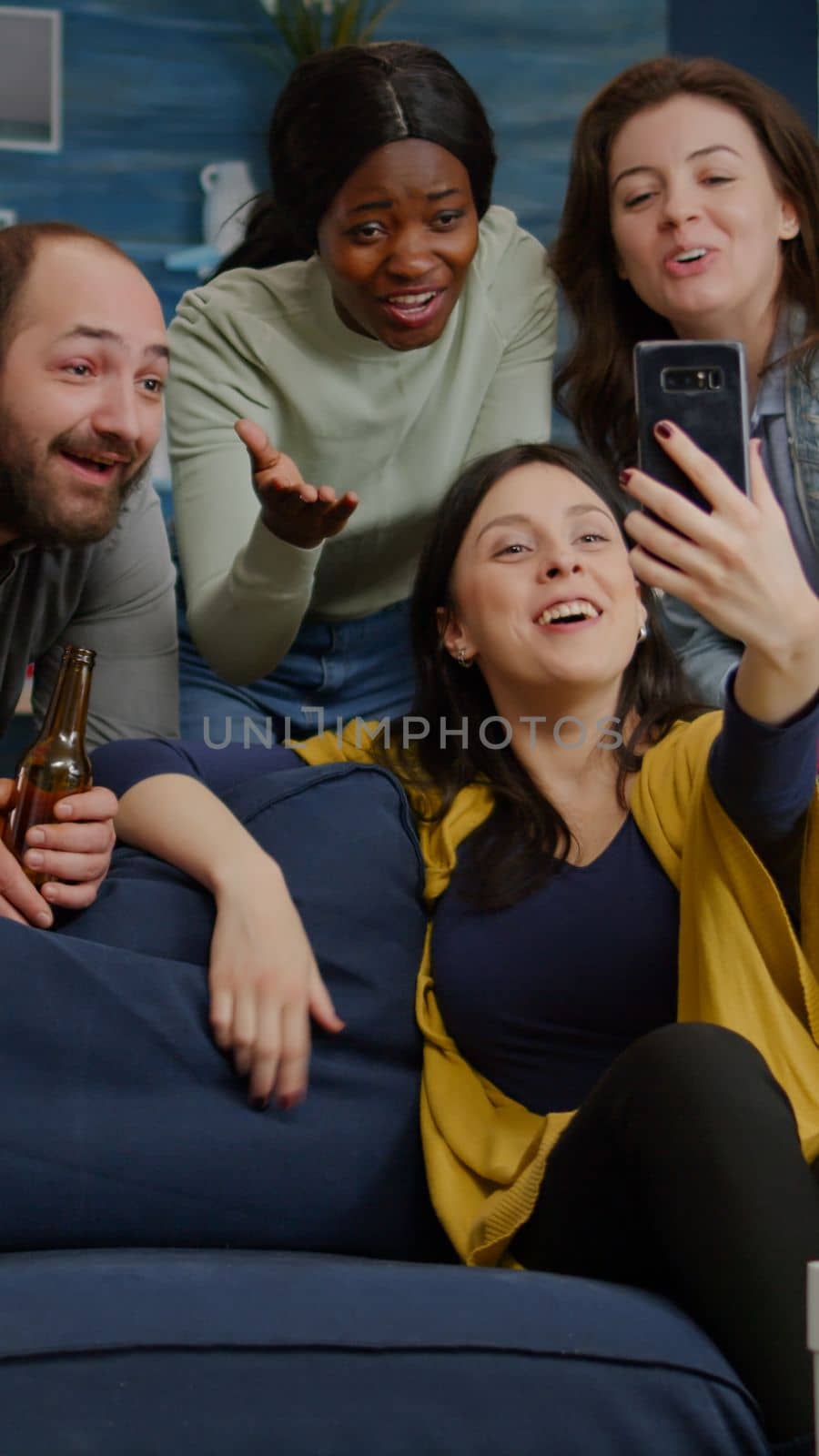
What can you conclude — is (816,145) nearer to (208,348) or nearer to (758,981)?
(208,348)

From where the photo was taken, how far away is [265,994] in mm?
1191

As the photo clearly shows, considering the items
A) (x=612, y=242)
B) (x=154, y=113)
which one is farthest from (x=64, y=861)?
(x=154, y=113)

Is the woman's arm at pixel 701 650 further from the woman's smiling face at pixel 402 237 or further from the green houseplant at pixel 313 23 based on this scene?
the green houseplant at pixel 313 23

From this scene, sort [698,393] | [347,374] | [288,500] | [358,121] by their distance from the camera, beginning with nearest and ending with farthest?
[698,393] < [288,500] < [358,121] < [347,374]

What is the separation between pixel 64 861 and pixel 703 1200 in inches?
21.8

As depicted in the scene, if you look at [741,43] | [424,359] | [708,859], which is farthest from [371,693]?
[741,43]

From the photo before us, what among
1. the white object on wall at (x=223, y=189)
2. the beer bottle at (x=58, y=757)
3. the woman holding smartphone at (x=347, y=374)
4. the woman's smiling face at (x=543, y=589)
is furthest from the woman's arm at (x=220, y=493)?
the white object on wall at (x=223, y=189)

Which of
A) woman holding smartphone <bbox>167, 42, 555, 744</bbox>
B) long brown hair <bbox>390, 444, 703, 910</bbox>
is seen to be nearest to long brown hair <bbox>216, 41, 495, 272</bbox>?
woman holding smartphone <bbox>167, 42, 555, 744</bbox>

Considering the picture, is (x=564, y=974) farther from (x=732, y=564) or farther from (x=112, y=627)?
(x=112, y=627)

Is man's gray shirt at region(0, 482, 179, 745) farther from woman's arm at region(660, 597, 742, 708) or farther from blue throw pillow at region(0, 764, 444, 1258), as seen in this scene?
woman's arm at region(660, 597, 742, 708)

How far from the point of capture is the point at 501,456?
5.11 feet

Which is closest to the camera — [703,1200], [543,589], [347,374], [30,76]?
[703,1200]

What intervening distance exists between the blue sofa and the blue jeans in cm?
51

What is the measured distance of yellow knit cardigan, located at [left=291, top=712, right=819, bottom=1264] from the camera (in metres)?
1.14
